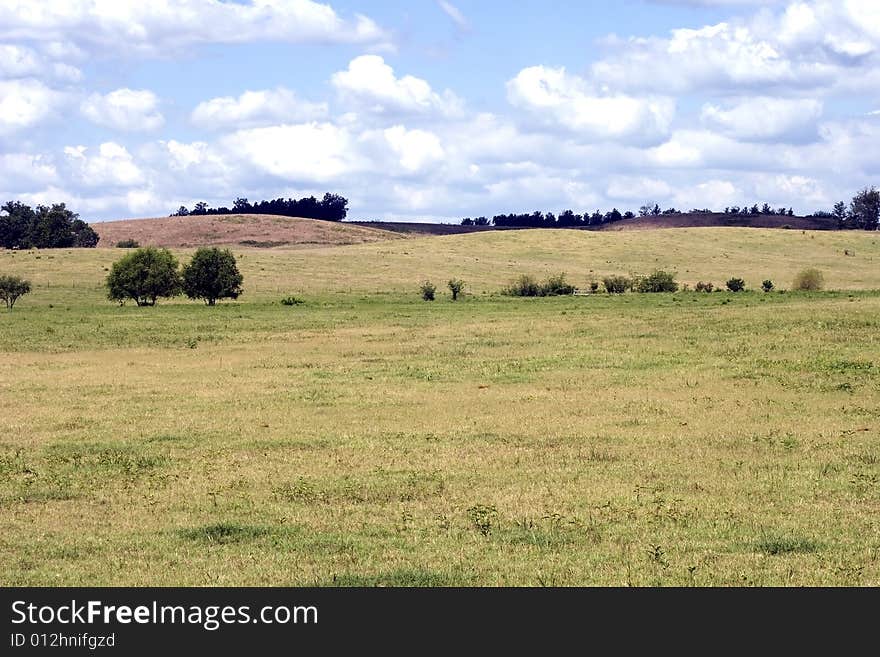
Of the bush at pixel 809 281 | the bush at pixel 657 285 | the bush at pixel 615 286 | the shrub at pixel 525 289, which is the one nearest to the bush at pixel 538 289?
the shrub at pixel 525 289

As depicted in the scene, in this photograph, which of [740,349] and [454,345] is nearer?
[740,349]

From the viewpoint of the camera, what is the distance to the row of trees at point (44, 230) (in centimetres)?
14588

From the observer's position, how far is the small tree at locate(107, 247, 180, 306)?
243ft

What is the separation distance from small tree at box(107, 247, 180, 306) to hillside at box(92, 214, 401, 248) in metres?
73.5

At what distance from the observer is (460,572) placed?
12.2m

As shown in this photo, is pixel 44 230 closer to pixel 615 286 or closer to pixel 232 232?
pixel 232 232

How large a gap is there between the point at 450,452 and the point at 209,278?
57.8 meters

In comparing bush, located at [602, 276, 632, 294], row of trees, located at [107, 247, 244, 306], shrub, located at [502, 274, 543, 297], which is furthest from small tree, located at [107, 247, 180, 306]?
bush, located at [602, 276, 632, 294]

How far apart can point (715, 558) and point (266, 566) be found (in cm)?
494

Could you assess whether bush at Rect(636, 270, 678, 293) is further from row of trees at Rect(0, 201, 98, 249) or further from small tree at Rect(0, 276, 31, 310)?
row of trees at Rect(0, 201, 98, 249)

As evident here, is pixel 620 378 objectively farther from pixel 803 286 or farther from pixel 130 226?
pixel 130 226

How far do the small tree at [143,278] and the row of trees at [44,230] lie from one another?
75.4 meters

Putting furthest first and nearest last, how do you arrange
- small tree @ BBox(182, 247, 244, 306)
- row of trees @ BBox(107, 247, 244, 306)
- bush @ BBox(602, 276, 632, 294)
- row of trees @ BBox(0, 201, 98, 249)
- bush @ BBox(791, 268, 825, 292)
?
row of trees @ BBox(0, 201, 98, 249), bush @ BBox(791, 268, 825, 292), bush @ BBox(602, 276, 632, 294), small tree @ BBox(182, 247, 244, 306), row of trees @ BBox(107, 247, 244, 306)

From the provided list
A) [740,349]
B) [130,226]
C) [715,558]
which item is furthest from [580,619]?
[130,226]
